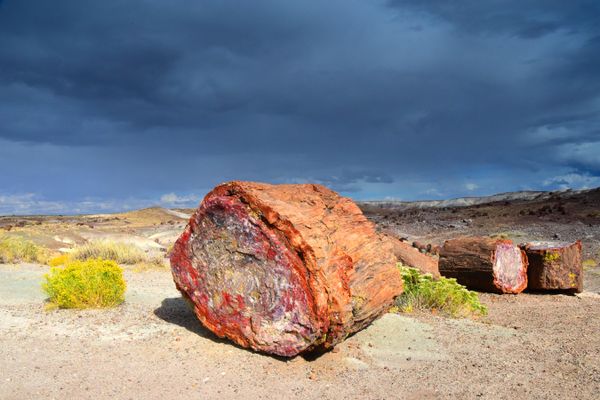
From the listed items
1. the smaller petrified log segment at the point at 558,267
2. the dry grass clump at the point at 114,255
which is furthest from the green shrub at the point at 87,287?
the smaller petrified log segment at the point at 558,267

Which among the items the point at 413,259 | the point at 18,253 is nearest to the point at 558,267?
the point at 413,259

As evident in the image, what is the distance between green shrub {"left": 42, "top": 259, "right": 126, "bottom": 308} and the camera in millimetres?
9383

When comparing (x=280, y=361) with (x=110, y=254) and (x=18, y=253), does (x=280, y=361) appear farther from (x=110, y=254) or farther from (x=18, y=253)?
(x=18, y=253)

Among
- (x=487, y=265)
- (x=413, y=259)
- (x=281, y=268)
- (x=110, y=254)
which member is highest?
(x=281, y=268)

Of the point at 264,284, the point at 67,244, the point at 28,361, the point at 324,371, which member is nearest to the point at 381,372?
the point at 324,371

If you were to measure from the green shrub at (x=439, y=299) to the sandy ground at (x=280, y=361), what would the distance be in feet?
2.14

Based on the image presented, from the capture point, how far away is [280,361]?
263 inches

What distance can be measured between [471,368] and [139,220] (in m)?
69.4

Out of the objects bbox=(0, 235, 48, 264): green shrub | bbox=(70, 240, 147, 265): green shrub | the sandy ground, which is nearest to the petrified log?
the sandy ground

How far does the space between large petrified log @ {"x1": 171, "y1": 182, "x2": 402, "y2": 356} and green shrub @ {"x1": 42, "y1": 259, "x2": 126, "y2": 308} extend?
109 inches

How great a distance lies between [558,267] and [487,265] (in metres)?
1.93

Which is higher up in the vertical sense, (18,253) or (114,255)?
(18,253)

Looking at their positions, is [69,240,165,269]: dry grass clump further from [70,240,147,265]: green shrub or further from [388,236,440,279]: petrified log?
[388,236,440,279]: petrified log

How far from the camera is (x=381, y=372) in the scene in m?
6.58
